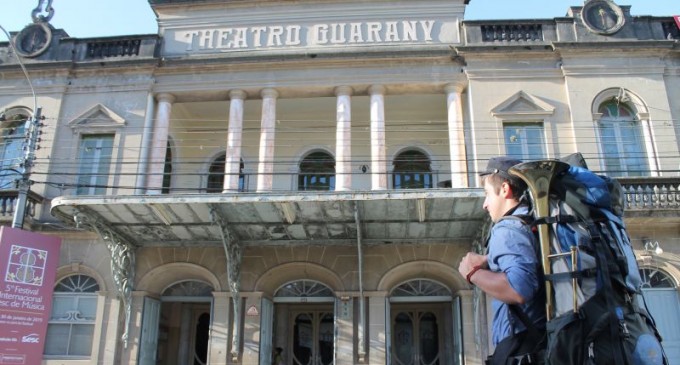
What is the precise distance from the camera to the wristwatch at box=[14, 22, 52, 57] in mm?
16031

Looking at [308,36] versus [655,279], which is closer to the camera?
[655,279]

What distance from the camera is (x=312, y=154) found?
1652 centimetres

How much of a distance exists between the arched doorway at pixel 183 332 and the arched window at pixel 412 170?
19.7ft

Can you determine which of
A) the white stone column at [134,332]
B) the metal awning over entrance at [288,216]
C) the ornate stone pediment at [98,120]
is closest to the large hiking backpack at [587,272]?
the metal awning over entrance at [288,216]

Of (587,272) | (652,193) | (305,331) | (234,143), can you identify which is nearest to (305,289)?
(305,331)

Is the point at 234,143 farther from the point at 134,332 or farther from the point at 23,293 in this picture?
the point at 23,293

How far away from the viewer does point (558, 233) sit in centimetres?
255

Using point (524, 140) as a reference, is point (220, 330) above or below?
below

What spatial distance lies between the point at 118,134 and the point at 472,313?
972cm

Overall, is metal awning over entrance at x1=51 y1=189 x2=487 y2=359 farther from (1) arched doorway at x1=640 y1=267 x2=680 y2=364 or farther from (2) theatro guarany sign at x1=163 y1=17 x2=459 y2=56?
(2) theatro guarany sign at x1=163 y1=17 x2=459 y2=56

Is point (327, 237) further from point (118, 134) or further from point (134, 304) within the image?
point (118, 134)

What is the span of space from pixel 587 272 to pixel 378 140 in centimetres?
A: 1196

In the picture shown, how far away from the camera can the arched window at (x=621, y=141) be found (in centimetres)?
1393

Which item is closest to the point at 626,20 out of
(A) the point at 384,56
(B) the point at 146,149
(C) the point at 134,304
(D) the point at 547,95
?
(D) the point at 547,95
